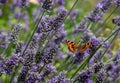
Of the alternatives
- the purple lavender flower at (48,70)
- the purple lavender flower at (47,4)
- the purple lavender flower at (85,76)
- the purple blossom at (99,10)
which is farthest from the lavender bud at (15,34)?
the purple blossom at (99,10)

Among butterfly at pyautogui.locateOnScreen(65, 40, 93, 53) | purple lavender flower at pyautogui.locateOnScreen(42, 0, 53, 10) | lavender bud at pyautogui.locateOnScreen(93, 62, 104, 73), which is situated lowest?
lavender bud at pyautogui.locateOnScreen(93, 62, 104, 73)

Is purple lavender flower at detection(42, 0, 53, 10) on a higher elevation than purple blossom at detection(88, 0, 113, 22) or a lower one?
higher

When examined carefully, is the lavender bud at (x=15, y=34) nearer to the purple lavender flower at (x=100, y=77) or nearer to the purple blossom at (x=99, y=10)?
the purple lavender flower at (x=100, y=77)

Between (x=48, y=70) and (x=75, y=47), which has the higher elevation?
(x=75, y=47)

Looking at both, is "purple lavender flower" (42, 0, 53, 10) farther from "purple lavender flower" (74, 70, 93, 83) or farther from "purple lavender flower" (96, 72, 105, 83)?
"purple lavender flower" (96, 72, 105, 83)

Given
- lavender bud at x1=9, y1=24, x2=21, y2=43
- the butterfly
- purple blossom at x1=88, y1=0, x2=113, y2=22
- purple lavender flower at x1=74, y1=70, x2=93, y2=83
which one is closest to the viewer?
the butterfly

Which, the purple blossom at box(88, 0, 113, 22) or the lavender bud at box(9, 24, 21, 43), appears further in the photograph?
the purple blossom at box(88, 0, 113, 22)

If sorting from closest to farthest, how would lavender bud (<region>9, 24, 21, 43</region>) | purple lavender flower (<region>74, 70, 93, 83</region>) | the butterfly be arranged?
the butterfly
purple lavender flower (<region>74, 70, 93, 83</region>)
lavender bud (<region>9, 24, 21, 43</region>)

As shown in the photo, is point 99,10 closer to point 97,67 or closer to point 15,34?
point 97,67

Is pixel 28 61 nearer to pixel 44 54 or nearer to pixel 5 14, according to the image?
pixel 44 54

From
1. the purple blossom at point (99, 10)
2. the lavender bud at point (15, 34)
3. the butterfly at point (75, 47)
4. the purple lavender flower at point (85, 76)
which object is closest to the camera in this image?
the butterfly at point (75, 47)

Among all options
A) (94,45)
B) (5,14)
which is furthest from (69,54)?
(5,14)

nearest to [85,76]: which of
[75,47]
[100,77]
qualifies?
[100,77]

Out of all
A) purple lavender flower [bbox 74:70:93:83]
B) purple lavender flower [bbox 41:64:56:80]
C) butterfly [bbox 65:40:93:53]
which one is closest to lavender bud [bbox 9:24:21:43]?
purple lavender flower [bbox 41:64:56:80]
